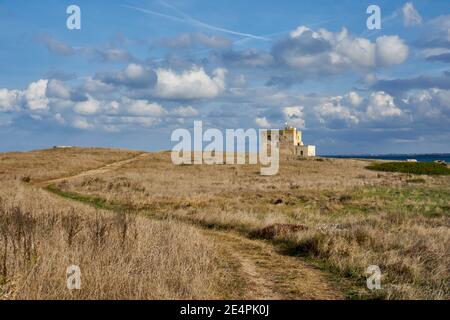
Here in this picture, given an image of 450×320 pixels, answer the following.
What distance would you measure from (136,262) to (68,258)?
4.42 ft

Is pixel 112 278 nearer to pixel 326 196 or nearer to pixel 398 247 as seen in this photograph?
pixel 398 247

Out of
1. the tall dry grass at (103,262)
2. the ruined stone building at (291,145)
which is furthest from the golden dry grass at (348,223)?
the ruined stone building at (291,145)

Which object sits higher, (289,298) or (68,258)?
(68,258)

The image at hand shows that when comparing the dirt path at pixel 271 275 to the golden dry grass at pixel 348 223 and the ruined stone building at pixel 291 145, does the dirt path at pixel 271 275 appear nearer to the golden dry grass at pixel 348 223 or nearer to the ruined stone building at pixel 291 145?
the golden dry grass at pixel 348 223

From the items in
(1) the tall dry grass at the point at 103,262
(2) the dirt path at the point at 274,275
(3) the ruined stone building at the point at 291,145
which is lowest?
(2) the dirt path at the point at 274,275

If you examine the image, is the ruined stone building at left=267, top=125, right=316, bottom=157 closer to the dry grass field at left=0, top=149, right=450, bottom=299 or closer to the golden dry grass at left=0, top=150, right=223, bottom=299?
the dry grass field at left=0, top=149, right=450, bottom=299

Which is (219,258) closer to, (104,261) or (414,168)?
(104,261)

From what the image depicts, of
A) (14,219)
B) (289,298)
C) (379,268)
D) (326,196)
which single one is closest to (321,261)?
(379,268)

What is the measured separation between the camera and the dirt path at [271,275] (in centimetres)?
802

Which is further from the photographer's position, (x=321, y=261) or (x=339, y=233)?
(x=339, y=233)

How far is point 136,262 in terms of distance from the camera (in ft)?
A: 27.7

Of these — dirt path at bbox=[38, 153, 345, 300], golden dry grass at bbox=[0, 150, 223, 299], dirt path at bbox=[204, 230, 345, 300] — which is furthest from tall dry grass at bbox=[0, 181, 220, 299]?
dirt path at bbox=[204, 230, 345, 300]
